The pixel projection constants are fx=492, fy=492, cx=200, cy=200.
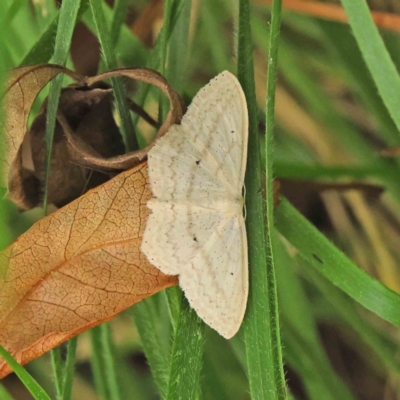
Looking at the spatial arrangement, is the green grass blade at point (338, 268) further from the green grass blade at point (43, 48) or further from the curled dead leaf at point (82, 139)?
the green grass blade at point (43, 48)

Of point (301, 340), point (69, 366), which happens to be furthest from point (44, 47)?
point (301, 340)

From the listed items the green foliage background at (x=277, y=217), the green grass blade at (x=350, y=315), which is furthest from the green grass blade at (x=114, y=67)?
the green grass blade at (x=350, y=315)

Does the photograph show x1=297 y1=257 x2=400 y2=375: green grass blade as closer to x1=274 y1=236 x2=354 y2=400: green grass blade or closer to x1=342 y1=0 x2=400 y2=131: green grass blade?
x1=274 y1=236 x2=354 y2=400: green grass blade

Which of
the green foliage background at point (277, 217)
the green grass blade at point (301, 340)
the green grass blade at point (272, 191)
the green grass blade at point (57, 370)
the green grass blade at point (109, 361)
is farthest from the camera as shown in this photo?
the green grass blade at point (301, 340)

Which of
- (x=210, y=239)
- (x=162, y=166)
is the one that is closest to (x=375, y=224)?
(x=210, y=239)

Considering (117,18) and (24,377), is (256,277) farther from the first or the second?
(117,18)

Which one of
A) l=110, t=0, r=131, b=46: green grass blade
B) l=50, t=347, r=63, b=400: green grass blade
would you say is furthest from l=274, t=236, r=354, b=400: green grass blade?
l=110, t=0, r=131, b=46: green grass blade
